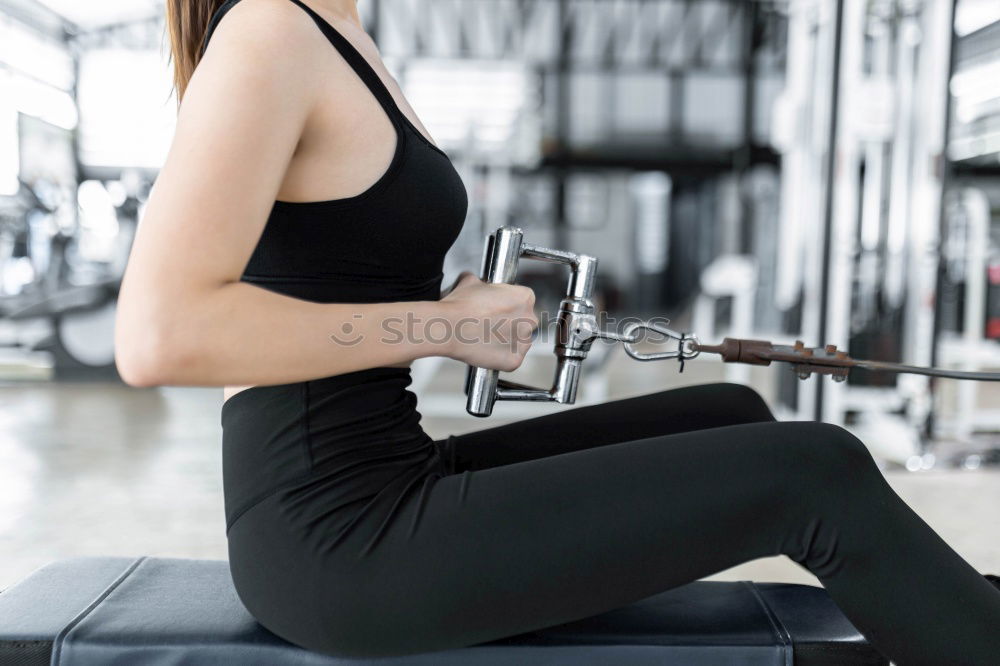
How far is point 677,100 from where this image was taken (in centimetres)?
1205

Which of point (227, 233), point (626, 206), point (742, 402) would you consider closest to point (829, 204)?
point (742, 402)

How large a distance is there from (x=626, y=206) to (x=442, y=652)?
12.6m

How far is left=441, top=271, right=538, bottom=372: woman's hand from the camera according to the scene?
2.65 feet

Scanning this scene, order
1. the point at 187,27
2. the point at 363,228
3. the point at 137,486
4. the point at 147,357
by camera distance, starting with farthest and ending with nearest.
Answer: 1. the point at 137,486
2. the point at 187,27
3. the point at 363,228
4. the point at 147,357

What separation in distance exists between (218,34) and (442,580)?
0.50m

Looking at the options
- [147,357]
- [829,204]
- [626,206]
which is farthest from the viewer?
[626,206]

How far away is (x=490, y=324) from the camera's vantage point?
32.6 inches

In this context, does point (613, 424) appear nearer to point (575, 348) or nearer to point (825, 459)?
point (575, 348)

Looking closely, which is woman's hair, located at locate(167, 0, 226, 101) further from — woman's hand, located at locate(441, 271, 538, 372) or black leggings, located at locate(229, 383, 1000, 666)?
black leggings, located at locate(229, 383, 1000, 666)

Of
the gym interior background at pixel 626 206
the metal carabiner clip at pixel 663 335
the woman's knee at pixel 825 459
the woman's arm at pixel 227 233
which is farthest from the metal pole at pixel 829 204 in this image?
the woman's arm at pixel 227 233

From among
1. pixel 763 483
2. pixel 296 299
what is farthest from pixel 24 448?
pixel 763 483

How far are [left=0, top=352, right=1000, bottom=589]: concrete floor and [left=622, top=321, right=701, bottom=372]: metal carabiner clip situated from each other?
50.8 inches

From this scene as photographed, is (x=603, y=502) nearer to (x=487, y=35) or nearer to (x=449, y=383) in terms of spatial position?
(x=449, y=383)

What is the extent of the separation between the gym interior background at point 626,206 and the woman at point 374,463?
1405 millimetres
